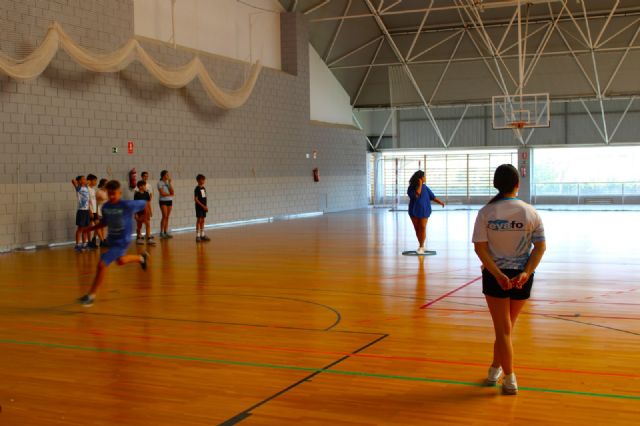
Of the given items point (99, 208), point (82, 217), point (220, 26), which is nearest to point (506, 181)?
point (82, 217)

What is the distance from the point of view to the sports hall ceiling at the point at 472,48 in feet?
89.2

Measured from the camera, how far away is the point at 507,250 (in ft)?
16.3

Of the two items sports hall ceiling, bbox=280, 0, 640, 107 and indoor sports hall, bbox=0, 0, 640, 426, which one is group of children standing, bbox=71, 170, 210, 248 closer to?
indoor sports hall, bbox=0, 0, 640, 426

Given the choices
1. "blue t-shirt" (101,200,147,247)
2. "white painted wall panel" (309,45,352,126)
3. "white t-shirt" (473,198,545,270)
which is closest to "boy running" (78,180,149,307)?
"blue t-shirt" (101,200,147,247)

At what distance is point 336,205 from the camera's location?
98.4 feet

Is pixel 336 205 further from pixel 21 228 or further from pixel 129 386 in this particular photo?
pixel 129 386

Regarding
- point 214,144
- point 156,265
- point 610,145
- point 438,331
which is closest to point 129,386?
point 438,331

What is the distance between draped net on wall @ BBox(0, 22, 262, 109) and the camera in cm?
1466

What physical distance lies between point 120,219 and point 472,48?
77.5ft

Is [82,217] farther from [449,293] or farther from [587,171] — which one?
[587,171]

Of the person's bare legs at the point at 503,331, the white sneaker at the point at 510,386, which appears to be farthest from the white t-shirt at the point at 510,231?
the white sneaker at the point at 510,386

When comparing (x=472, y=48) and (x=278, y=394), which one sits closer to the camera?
(x=278, y=394)

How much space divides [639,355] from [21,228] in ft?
42.6

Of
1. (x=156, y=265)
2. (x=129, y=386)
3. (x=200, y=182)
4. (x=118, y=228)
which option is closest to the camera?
(x=129, y=386)
